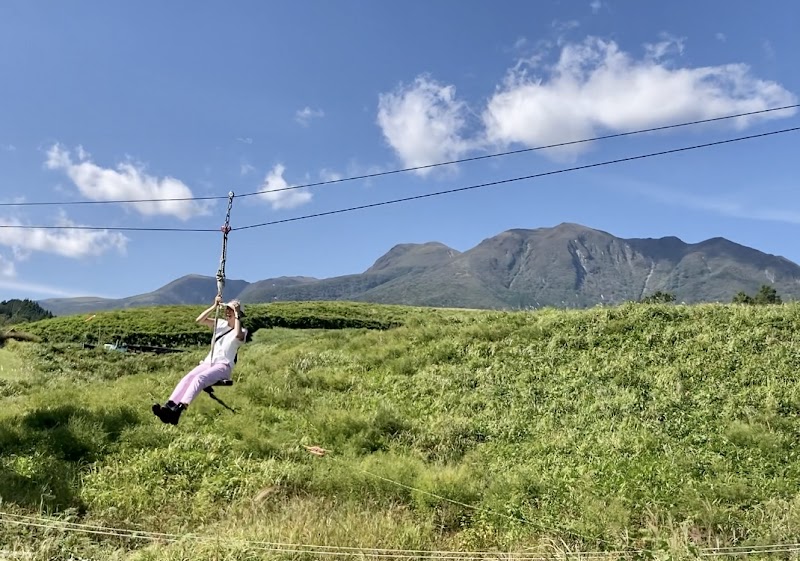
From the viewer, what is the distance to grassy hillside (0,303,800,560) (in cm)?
928

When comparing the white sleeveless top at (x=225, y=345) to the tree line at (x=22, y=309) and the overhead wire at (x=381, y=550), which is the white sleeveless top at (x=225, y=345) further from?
the tree line at (x=22, y=309)

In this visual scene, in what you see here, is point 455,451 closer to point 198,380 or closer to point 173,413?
point 198,380

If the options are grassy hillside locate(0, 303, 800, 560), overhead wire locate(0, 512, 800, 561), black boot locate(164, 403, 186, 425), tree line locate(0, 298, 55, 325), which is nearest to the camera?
overhead wire locate(0, 512, 800, 561)

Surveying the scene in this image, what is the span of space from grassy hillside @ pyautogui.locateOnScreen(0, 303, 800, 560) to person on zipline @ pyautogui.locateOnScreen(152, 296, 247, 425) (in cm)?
203

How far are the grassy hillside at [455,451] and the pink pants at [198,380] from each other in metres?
2.21

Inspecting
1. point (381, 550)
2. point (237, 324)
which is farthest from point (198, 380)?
point (381, 550)

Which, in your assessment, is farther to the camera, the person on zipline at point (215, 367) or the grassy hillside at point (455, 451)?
the person on zipline at point (215, 367)

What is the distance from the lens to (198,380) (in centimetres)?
1012

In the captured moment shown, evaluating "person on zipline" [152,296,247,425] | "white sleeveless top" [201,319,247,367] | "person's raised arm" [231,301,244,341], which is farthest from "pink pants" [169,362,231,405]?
"person's raised arm" [231,301,244,341]

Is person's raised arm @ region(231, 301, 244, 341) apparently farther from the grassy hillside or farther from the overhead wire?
the overhead wire

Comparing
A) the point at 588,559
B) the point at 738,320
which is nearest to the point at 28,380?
the point at 588,559

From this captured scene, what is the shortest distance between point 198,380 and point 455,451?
6391 millimetres

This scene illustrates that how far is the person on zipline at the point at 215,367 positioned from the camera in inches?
385

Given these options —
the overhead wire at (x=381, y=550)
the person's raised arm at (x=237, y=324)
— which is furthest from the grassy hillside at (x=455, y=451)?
the person's raised arm at (x=237, y=324)
